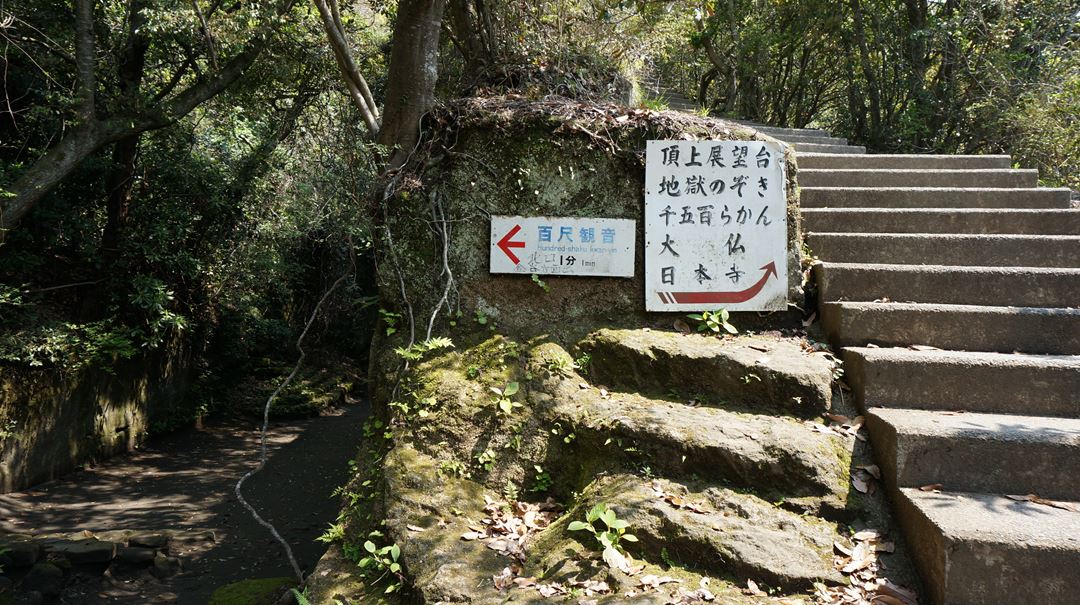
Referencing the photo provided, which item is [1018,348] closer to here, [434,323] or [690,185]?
[690,185]

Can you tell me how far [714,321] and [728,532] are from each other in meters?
1.65

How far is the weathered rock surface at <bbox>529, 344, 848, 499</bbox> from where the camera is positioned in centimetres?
323

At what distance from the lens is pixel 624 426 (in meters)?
3.55

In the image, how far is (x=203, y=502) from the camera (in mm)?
7215

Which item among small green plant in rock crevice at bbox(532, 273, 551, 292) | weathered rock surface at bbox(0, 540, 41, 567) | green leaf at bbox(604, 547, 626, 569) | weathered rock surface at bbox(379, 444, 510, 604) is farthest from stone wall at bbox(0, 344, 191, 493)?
green leaf at bbox(604, 547, 626, 569)

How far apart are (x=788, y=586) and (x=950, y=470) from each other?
3.40 feet

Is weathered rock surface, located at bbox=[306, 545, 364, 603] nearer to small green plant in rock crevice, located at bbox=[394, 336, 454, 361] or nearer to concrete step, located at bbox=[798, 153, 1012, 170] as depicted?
small green plant in rock crevice, located at bbox=[394, 336, 454, 361]

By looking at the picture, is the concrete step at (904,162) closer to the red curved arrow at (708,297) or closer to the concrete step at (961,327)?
the red curved arrow at (708,297)

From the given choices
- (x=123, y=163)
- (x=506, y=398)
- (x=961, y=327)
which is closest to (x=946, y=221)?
(x=961, y=327)

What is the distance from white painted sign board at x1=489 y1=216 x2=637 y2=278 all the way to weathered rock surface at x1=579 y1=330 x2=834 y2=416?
491 millimetres

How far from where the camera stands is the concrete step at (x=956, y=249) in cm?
447

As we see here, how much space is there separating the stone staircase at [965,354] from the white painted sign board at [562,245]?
4.74 feet

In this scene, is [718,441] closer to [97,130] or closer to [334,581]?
[334,581]

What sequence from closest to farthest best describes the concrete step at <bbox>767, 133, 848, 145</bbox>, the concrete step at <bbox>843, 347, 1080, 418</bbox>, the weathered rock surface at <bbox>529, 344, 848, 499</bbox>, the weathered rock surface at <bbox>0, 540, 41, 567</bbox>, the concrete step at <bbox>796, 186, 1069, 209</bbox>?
the weathered rock surface at <bbox>529, 344, 848, 499</bbox> → the concrete step at <bbox>843, 347, 1080, 418</bbox> → the weathered rock surface at <bbox>0, 540, 41, 567</bbox> → the concrete step at <bbox>796, 186, 1069, 209</bbox> → the concrete step at <bbox>767, 133, 848, 145</bbox>
